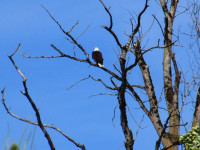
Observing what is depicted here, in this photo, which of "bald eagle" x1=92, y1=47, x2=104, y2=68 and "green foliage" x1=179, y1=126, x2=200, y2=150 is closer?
"green foliage" x1=179, y1=126, x2=200, y2=150

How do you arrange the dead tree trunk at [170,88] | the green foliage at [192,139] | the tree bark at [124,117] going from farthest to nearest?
the dead tree trunk at [170,88] → the tree bark at [124,117] → the green foliage at [192,139]

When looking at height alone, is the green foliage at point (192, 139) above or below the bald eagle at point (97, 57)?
below

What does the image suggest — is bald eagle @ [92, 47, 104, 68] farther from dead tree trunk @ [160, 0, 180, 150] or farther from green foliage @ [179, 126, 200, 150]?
green foliage @ [179, 126, 200, 150]

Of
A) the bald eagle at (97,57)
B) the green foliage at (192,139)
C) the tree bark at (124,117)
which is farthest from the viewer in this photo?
the bald eagle at (97,57)

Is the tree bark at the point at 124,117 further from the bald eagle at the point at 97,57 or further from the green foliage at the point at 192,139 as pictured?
the bald eagle at the point at 97,57

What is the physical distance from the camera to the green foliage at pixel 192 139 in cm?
413

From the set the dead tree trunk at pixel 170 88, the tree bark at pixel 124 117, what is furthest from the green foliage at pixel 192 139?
the dead tree trunk at pixel 170 88

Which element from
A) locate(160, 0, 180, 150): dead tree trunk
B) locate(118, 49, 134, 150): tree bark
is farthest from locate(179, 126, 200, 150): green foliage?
locate(160, 0, 180, 150): dead tree trunk

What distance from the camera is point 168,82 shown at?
7672mm

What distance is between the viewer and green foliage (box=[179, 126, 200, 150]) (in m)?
4.13

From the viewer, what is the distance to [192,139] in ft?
13.8

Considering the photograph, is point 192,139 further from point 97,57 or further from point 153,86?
point 97,57

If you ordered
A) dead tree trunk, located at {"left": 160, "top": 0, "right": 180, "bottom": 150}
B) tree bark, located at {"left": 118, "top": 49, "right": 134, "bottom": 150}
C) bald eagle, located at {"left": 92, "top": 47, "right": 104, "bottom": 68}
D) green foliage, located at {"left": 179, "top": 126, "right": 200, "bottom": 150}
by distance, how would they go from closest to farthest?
green foliage, located at {"left": 179, "top": 126, "right": 200, "bottom": 150} < tree bark, located at {"left": 118, "top": 49, "right": 134, "bottom": 150} < dead tree trunk, located at {"left": 160, "top": 0, "right": 180, "bottom": 150} < bald eagle, located at {"left": 92, "top": 47, "right": 104, "bottom": 68}

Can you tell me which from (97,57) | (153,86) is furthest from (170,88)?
(97,57)
